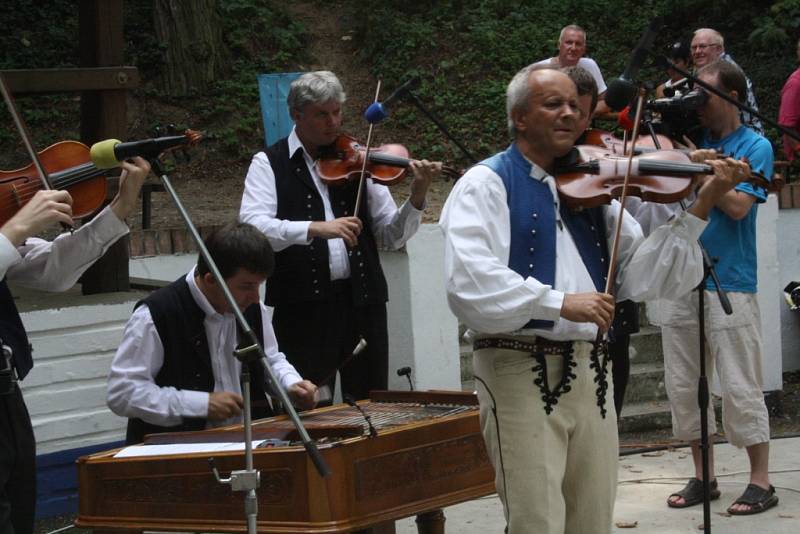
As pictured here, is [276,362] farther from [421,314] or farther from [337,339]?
[421,314]

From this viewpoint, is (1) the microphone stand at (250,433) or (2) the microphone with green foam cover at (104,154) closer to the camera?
(1) the microphone stand at (250,433)

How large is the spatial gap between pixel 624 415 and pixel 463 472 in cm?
322

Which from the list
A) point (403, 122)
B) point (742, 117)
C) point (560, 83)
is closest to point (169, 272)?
point (742, 117)

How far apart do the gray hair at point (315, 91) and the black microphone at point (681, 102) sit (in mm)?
1220

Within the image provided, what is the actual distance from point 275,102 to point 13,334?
5.90 meters

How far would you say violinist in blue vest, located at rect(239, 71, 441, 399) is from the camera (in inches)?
185

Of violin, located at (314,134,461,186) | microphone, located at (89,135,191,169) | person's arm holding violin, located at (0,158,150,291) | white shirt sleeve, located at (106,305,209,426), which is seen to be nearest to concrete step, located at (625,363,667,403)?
violin, located at (314,134,461,186)

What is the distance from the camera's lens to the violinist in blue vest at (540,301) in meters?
3.15

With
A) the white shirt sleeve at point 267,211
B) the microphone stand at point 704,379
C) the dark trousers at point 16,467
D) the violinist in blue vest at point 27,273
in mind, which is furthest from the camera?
the white shirt sleeve at point 267,211

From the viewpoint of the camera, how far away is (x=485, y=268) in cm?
311

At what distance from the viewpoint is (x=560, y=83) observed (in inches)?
130

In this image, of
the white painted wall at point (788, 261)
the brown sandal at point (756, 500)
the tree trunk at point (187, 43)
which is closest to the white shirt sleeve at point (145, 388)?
the brown sandal at point (756, 500)

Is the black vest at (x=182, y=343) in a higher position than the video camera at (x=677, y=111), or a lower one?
lower

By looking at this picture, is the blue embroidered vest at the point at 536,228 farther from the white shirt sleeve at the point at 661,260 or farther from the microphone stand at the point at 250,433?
the microphone stand at the point at 250,433
